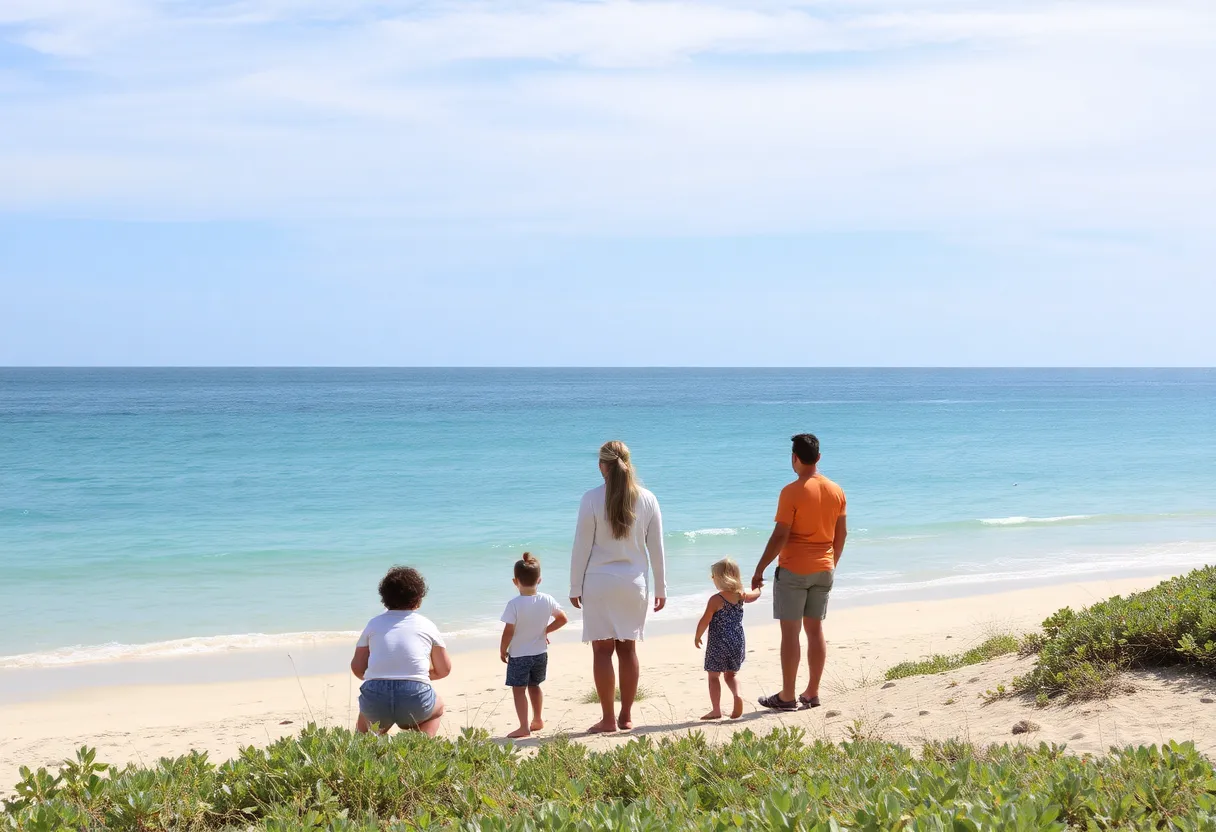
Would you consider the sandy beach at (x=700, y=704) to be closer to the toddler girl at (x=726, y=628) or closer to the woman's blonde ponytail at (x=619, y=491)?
the toddler girl at (x=726, y=628)

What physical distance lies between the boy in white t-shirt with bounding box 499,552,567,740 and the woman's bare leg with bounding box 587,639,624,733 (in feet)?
1.93

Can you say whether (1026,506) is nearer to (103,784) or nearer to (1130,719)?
(1130,719)

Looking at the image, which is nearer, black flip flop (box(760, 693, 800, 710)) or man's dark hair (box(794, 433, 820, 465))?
man's dark hair (box(794, 433, 820, 465))

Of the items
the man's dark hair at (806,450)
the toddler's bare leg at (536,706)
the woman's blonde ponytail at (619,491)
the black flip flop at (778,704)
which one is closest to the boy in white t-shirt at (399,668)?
the woman's blonde ponytail at (619,491)

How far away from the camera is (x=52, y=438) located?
41156mm

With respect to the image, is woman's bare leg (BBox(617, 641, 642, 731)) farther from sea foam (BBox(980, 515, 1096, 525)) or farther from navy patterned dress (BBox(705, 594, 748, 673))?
sea foam (BBox(980, 515, 1096, 525))

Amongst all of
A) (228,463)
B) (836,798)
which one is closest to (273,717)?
(836,798)

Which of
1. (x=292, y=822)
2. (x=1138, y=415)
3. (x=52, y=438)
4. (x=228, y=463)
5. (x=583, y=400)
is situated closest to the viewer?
(x=292, y=822)

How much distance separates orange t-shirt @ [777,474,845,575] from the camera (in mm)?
6473

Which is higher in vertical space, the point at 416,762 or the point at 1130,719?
the point at 416,762

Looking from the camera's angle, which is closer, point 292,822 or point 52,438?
point 292,822

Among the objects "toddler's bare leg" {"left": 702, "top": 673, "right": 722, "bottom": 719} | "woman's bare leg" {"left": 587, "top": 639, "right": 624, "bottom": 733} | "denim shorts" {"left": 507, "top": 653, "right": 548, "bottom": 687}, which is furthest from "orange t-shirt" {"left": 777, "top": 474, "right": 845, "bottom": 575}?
"denim shorts" {"left": 507, "top": 653, "right": 548, "bottom": 687}

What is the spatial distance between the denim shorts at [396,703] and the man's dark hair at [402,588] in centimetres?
43

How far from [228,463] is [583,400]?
48970 mm
